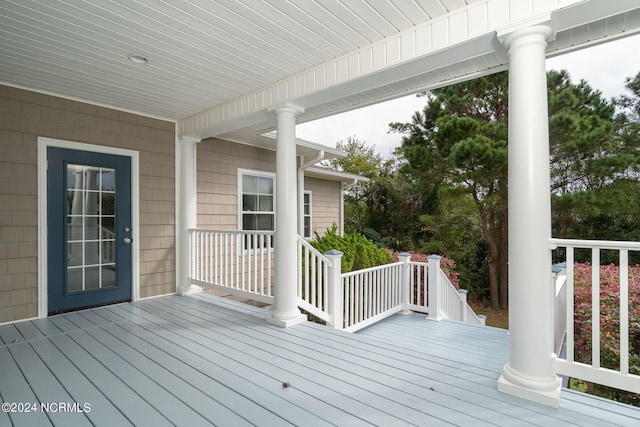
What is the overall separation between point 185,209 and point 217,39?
293cm

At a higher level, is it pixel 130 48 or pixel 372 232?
pixel 130 48

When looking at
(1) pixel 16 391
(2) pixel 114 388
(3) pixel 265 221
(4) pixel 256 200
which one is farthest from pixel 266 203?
(1) pixel 16 391

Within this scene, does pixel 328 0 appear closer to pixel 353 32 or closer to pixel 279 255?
pixel 353 32

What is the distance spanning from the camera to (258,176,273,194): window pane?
6.50m

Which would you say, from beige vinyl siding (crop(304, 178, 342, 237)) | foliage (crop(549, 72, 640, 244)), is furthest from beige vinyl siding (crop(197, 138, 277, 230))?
foliage (crop(549, 72, 640, 244))

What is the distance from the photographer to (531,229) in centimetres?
212

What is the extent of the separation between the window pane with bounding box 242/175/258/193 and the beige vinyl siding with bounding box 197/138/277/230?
0.59 feet

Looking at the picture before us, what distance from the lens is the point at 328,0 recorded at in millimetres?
2283

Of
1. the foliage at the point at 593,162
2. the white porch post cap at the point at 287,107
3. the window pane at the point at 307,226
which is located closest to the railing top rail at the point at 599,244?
the white porch post cap at the point at 287,107

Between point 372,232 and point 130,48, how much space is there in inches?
463

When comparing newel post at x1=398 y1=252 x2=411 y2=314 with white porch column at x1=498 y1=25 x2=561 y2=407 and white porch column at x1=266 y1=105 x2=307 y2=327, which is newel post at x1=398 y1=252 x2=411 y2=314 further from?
white porch column at x1=498 y1=25 x2=561 y2=407

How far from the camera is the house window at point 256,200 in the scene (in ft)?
20.2

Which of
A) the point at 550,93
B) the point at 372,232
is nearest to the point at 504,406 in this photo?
the point at 550,93

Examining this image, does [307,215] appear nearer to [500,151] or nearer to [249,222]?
[249,222]
